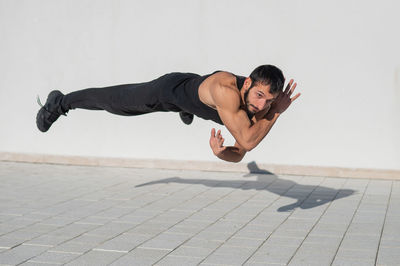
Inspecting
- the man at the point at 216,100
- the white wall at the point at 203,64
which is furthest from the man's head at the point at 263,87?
the white wall at the point at 203,64

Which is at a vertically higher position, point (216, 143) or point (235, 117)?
point (235, 117)

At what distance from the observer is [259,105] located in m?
4.73

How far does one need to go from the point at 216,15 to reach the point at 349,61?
175 cm

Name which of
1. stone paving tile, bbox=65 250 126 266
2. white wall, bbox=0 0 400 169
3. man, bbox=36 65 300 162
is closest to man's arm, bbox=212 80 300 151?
man, bbox=36 65 300 162

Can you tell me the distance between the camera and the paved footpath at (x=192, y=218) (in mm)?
4570

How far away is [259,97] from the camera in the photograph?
4.72m

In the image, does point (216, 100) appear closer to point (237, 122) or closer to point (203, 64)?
point (237, 122)

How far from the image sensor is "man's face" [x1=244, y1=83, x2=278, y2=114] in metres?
4.71

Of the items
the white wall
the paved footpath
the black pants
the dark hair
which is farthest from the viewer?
the white wall

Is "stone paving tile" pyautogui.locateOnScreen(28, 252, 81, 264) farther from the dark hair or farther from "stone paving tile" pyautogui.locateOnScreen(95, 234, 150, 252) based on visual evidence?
the dark hair

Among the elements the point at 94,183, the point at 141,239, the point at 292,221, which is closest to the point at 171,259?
the point at 141,239

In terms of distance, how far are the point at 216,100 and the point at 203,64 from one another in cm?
377

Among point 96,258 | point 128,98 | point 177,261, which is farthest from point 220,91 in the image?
point 96,258

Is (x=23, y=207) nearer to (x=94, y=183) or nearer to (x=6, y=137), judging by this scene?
(x=94, y=183)
